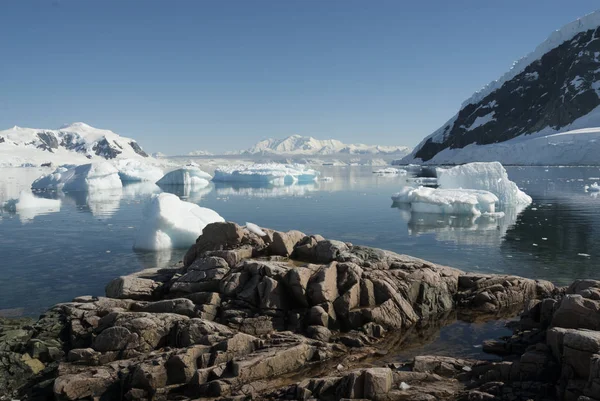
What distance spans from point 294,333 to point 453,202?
1938cm

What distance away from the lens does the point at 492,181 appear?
1243 inches

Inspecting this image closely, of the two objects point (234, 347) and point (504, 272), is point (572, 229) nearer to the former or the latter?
point (504, 272)

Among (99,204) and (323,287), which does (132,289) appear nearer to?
(323,287)

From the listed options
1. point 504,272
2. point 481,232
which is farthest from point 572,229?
point 504,272

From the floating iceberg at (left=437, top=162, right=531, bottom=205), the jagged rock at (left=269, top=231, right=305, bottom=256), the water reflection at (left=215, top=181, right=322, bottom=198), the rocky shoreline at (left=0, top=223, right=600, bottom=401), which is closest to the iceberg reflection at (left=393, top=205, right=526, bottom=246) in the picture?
the floating iceberg at (left=437, top=162, right=531, bottom=205)

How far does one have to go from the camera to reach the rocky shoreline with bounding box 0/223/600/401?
7.22 m

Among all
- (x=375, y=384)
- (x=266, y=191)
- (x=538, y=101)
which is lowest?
(x=375, y=384)

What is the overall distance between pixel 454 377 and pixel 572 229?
16.7 meters

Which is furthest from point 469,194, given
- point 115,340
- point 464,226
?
point 115,340

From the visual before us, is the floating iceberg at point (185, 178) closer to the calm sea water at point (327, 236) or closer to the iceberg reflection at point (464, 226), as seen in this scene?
the calm sea water at point (327, 236)

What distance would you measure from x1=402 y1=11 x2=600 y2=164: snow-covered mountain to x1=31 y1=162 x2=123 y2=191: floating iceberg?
73.7 m

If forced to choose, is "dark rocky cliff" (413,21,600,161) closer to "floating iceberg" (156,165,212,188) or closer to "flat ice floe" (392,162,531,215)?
"flat ice floe" (392,162,531,215)

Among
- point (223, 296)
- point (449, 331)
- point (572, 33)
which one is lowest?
point (449, 331)

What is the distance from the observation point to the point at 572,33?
11144 cm
